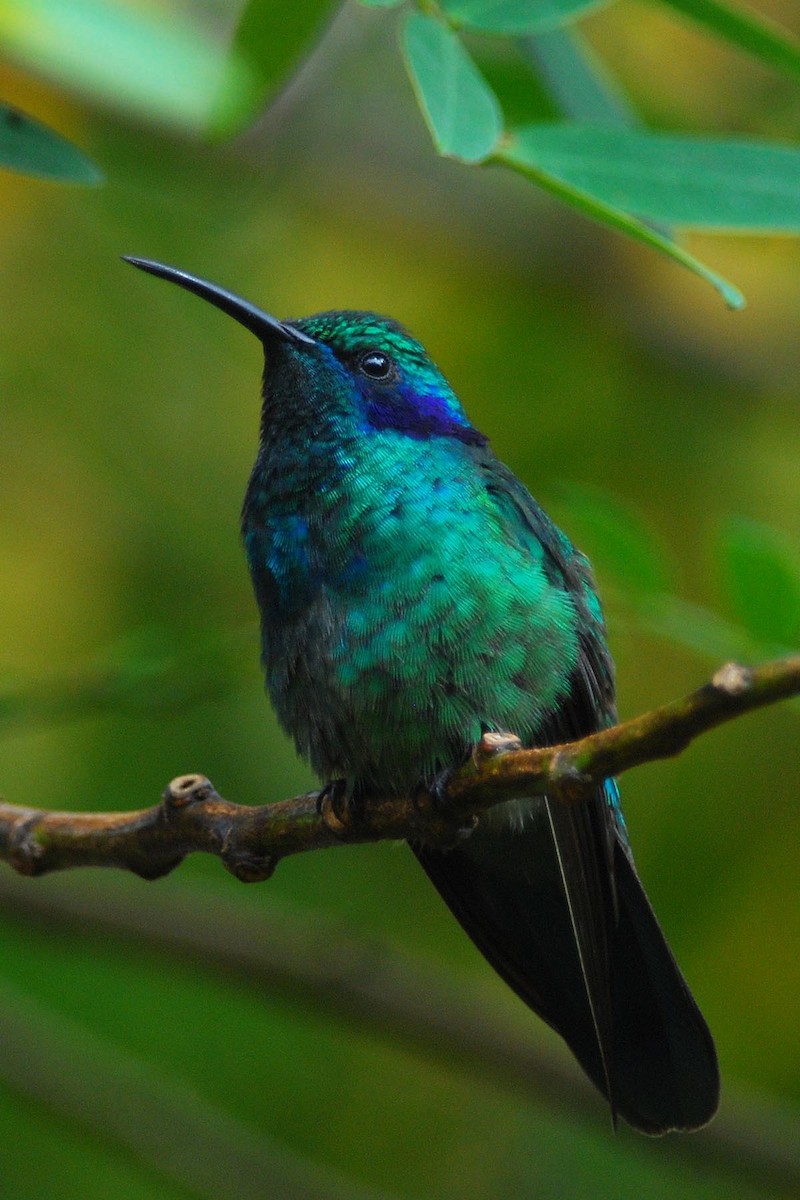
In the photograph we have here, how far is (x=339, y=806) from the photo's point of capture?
232 cm

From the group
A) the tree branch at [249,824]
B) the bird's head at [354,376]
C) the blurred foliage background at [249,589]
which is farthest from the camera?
the blurred foliage background at [249,589]

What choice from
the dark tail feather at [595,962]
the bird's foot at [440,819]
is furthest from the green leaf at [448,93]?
the dark tail feather at [595,962]

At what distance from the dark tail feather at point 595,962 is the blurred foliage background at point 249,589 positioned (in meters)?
0.83

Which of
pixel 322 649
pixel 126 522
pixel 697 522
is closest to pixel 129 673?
pixel 322 649

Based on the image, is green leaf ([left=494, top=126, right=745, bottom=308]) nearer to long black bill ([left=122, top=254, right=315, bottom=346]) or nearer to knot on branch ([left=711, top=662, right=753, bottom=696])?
knot on branch ([left=711, top=662, right=753, bottom=696])

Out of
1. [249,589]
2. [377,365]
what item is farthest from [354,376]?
[249,589]

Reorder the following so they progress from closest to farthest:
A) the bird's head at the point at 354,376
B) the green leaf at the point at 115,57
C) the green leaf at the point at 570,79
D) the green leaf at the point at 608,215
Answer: the green leaf at the point at 608,215 → the green leaf at the point at 115,57 → the green leaf at the point at 570,79 → the bird's head at the point at 354,376

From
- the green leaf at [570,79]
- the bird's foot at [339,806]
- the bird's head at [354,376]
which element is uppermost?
the green leaf at [570,79]

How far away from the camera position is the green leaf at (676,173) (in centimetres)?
190

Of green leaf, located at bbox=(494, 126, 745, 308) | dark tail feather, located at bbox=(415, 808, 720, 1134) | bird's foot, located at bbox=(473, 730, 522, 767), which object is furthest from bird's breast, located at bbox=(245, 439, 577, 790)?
green leaf, located at bbox=(494, 126, 745, 308)

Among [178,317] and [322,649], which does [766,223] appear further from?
[178,317]

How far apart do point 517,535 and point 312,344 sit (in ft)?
2.02

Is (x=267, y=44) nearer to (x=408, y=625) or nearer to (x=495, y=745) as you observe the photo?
(x=408, y=625)

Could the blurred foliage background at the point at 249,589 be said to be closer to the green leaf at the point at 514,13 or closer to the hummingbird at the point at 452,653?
the hummingbird at the point at 452,653
